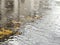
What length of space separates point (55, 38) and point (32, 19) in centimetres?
178

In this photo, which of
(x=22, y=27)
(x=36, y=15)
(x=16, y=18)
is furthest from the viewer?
(x=36, y=15)

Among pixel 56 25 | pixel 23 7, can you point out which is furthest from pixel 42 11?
pixel 56 25

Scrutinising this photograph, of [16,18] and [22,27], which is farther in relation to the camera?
[16,18]

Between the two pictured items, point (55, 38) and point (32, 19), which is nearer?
point (55, 38)

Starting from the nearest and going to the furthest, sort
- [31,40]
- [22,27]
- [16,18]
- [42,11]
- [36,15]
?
[31,40] < [22,27] < [16,18] < [36,15] < [42,11]

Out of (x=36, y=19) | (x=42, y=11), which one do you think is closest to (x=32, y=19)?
(x=36, y=19)

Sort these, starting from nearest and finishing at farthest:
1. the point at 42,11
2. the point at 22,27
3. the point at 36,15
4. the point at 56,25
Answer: the point at 22,27
the point at 56,25
the point at 36,15
the point at 42,11

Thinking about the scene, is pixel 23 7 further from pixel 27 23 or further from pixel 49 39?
pixel 49 39

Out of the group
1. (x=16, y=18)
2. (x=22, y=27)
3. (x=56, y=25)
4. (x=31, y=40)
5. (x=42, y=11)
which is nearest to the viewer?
(x=31, y=40)

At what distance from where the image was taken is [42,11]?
340 inches

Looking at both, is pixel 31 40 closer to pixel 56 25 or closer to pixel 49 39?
pixel 49 39

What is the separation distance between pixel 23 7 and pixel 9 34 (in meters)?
3.28

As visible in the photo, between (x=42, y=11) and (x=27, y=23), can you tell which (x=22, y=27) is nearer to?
(x=27, y=23)

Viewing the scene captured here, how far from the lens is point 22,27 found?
6152mm
